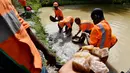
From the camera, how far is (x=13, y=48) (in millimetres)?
1556

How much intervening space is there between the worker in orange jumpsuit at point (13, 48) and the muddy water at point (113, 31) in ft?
12.1

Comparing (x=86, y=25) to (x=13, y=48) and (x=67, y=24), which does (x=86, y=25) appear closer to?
(x=67, y=24)

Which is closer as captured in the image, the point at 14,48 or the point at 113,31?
the point at 14,48

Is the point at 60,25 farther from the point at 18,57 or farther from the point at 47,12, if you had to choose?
the point at 18,57

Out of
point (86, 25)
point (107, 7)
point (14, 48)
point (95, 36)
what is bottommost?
point (107, 7)

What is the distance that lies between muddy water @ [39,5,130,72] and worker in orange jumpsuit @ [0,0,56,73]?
12.1 ft

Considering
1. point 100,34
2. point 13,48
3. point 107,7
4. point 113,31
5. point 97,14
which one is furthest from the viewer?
point 107,7

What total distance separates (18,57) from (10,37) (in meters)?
0.14

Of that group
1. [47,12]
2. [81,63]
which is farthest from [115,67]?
[47,12]

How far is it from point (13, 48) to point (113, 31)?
639 cm

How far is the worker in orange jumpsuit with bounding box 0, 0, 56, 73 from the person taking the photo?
1523mm

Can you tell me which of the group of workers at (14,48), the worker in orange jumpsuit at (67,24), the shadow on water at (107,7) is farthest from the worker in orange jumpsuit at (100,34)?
the shadow on water at (107,7)

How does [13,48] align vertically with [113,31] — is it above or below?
above

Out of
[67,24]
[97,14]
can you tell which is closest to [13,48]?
[97,14]
